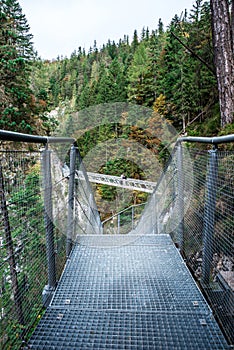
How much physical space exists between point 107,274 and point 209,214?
74 cm

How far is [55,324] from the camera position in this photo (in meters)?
1.21

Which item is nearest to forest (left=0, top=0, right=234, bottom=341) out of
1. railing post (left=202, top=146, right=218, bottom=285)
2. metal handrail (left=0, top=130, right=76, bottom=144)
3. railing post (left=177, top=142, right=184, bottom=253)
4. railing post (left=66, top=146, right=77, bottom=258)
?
metal handrail (left=0, top=130, right=76, bottom=144)

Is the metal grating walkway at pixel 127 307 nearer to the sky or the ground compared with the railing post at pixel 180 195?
nearer to the ground

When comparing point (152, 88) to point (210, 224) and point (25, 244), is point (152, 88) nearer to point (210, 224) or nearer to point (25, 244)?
point (210, 224)

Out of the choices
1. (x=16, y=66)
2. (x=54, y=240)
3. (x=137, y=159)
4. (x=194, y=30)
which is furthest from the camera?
(x=137, y=159)

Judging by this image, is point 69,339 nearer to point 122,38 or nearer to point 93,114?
point 93,114

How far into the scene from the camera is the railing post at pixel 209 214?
1.37 metres

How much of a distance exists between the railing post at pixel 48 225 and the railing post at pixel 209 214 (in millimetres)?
822

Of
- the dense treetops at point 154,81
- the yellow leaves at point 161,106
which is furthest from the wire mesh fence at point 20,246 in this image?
the yellow leaves at point 161,106

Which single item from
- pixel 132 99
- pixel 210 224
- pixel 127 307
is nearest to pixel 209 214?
pixel 210 224

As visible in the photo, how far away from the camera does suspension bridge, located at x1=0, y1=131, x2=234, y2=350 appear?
3.50ft

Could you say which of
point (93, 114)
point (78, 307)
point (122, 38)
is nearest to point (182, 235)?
point (78, 307)

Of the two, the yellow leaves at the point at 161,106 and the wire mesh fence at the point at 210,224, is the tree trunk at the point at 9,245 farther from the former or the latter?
the yellow leaves at the point at 161,106

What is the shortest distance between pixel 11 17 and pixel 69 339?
12.2 m
